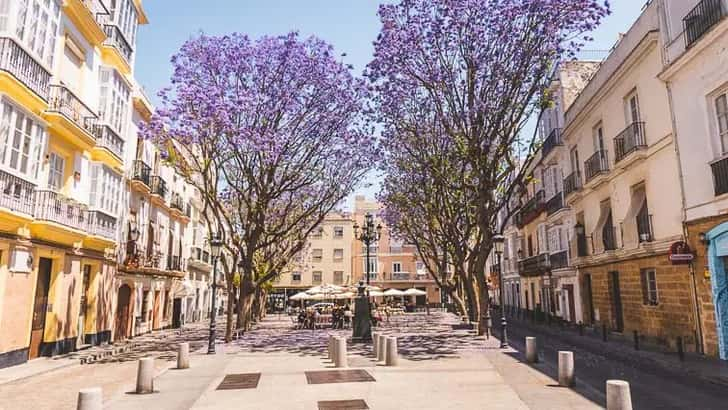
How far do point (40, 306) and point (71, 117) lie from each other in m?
6.45

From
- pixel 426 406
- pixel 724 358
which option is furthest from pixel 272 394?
pixel 724 358

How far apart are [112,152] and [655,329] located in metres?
22.3

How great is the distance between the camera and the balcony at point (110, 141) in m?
19.3

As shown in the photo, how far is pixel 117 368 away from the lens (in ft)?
48.8

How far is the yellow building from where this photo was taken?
13.8 metres

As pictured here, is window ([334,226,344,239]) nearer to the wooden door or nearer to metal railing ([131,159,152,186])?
metal railing ([131,159,152,186])

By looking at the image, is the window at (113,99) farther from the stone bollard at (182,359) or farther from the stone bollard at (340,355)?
the stone bollard at (340,355)

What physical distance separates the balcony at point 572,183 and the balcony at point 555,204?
1133mm

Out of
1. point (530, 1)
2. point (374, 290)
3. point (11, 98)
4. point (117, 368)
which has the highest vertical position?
point (530, 1)

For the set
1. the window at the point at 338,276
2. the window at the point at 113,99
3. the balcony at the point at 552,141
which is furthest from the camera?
the window at the point at 338,276

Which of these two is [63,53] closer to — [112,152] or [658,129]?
[112,152]

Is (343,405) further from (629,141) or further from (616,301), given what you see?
(616,301)

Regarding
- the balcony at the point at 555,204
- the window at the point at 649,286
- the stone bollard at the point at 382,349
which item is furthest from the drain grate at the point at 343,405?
the balcony at the point at 555,204

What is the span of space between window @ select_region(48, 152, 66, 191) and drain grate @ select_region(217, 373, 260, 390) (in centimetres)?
977
